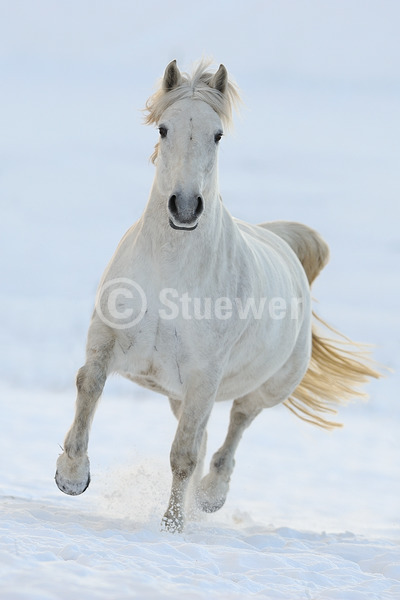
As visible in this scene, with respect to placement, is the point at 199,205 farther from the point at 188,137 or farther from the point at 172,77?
the point at 172,77

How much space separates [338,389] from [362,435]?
8.14m

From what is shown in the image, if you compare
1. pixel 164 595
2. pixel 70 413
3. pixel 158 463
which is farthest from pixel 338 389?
pixel 70 413

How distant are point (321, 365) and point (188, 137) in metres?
3.47

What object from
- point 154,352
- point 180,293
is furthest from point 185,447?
point 180,293

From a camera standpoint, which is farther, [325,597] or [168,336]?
[168,336]

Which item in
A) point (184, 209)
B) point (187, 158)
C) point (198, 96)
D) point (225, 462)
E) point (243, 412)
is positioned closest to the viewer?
point (184, 209)

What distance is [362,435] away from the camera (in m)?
15.1

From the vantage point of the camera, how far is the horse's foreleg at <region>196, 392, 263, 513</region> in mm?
5570

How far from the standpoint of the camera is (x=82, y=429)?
4.41 metres

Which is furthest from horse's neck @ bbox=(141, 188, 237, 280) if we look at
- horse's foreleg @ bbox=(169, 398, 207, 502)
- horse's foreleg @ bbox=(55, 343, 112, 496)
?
horse's foreleg @ bbox=(169, 398, 207, 502)

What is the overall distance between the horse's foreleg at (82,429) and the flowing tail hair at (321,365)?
2.90 metres

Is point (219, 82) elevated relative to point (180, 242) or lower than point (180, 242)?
elevated

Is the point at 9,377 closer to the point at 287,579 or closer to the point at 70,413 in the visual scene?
the point at 70,413

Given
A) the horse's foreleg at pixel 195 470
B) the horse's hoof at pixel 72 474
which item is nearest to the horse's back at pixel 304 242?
the horse's foreleg at pixel 195 470
